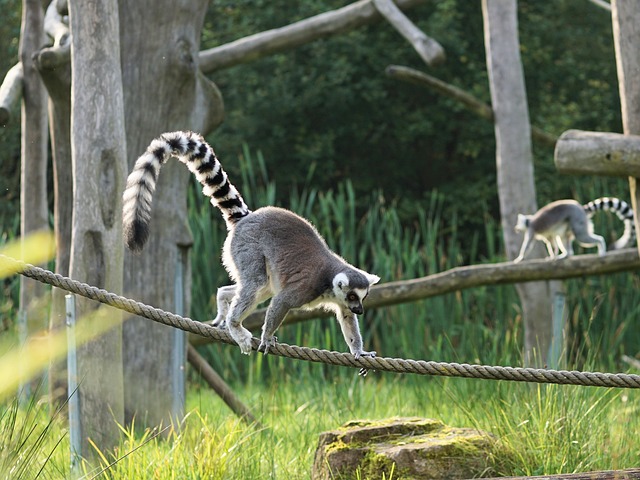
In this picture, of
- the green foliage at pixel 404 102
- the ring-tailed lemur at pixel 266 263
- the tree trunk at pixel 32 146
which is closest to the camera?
the ring-tailed lemur at pixel 266 263

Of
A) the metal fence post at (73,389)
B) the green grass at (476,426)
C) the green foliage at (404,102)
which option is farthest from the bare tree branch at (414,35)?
the green foliage at (404,102)

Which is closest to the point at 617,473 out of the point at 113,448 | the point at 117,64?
the point at 113,448

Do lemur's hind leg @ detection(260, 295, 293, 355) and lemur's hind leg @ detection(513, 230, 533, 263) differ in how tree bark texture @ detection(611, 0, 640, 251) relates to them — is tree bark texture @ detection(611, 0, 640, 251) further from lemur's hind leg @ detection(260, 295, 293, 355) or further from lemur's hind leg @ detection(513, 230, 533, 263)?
lemur's hind leg @ detection(513, 230, 533, 263)

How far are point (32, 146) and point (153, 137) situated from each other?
135cm

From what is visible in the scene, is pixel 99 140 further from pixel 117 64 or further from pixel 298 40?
pixel 298 40

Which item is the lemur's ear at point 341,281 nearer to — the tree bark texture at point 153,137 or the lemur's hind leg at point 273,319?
the lemur's hind leg at point 273,319

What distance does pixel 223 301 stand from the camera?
12.2 ft

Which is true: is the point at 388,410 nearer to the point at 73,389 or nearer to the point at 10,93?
the point at 73,389

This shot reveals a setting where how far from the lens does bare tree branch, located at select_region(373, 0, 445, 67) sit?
5.72 m

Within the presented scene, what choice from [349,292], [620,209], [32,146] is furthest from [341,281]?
[620,209]

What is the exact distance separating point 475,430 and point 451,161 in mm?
11232

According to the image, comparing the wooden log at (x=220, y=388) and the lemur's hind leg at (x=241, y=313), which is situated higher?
the lemur's hind leg at (x=241, y=313)

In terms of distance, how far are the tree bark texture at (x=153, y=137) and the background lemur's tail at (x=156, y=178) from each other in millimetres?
1240

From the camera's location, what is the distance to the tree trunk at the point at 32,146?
5805mm
